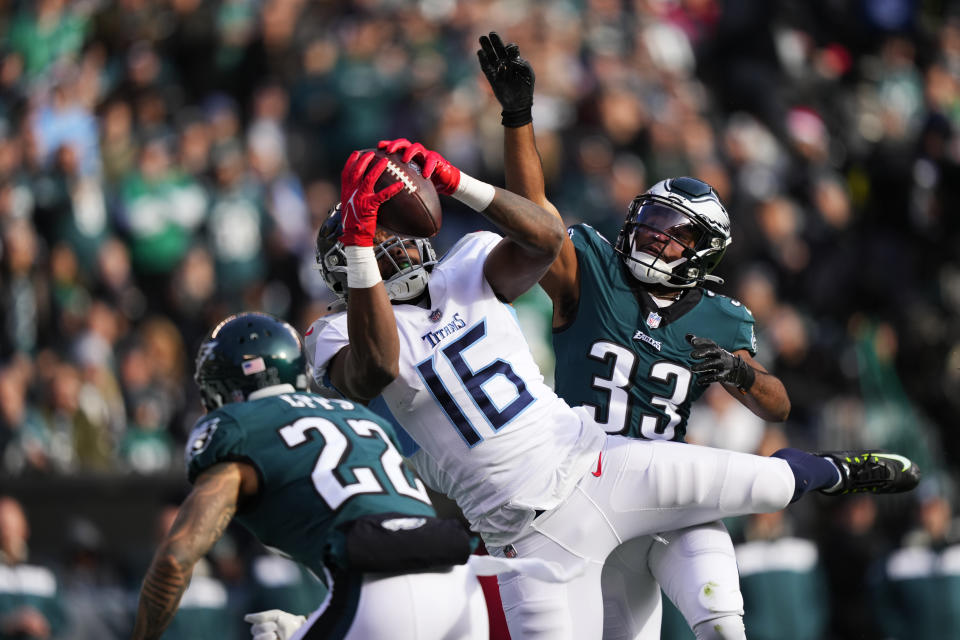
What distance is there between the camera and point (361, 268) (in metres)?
4.39

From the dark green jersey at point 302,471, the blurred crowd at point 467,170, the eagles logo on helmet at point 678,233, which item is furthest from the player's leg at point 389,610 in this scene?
the blurred crowd at point 467,170

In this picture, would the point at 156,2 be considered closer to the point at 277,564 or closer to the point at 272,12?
the point at 272,12

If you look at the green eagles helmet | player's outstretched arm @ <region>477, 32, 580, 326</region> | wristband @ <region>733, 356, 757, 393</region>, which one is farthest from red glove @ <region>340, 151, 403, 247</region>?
wristband @ <region>733, 356, 757, 393</region>

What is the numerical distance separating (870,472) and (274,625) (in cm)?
227

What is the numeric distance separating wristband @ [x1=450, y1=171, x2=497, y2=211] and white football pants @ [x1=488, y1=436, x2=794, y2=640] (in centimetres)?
101

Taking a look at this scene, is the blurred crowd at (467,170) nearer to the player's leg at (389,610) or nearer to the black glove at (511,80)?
the black glove at (511,80)

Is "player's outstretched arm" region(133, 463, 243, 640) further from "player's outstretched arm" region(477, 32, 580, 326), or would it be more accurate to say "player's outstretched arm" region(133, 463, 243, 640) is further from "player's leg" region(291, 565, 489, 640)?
"player's outstretched arm" region(477, 32, 580, 326)

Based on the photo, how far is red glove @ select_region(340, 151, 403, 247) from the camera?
14.4ft

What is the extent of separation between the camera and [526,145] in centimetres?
505

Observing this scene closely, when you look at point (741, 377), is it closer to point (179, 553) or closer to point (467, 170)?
point (179, 553)

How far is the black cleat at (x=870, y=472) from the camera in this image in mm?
5129

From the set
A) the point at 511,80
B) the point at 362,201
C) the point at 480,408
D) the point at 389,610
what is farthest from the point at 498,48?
the point at 389,610

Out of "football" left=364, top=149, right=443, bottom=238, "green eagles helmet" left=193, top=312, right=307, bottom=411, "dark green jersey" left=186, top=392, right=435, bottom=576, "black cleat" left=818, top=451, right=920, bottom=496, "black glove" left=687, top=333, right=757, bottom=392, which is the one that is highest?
"football" left=364, top=149, right=443, bottom=238

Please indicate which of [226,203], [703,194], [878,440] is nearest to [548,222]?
[703,194]
